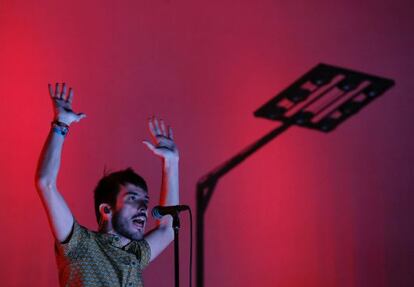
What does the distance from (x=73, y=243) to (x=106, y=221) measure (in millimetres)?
283

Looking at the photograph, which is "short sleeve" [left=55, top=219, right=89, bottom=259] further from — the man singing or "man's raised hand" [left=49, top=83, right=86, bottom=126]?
"man's raised hand" [left=49, top=83, right=86, bottom=126]

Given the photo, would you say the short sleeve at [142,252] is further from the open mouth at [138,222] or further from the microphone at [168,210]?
the microphone at [168,210]

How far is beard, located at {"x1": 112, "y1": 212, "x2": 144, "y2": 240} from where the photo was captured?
228 cm

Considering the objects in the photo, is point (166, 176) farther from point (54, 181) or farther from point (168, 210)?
point (54, 181)

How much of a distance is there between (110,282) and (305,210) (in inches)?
49.1

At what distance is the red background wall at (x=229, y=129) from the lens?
2889mm

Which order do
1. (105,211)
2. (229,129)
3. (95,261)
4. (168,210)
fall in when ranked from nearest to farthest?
(95,261) → (168,210) → (105,211) → (229,129)

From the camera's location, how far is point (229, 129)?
299cm

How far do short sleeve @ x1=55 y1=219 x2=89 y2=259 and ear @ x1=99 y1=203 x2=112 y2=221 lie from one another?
22cm

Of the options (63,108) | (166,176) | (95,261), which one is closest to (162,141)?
(166,176)

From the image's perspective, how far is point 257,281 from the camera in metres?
2.89

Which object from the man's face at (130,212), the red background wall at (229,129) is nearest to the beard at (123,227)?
the man's face at (130,212)

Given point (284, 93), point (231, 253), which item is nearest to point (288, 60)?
point (284, 93)

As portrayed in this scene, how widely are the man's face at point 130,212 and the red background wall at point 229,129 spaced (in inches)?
21.7
